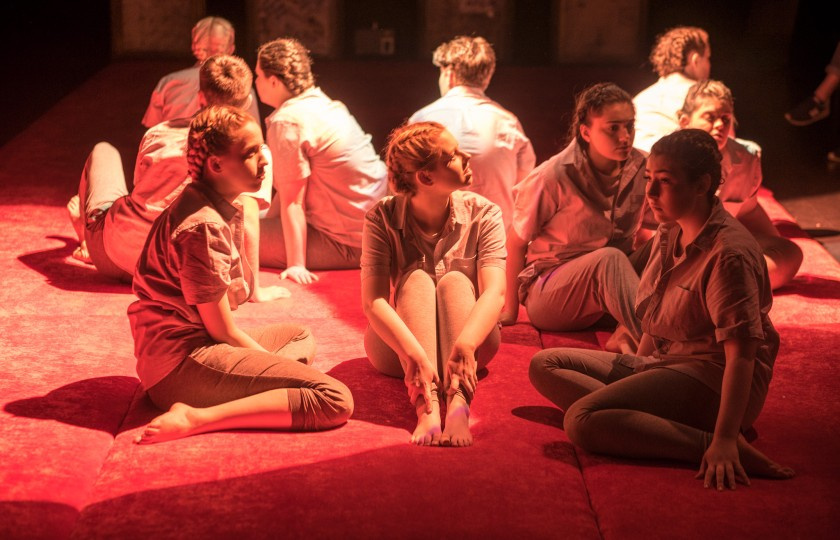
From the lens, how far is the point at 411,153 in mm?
3217

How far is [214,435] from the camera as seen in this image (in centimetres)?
298

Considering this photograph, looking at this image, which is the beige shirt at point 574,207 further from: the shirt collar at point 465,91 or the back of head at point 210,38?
the back of head at point 210,38

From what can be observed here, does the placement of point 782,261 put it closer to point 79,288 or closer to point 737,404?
point 737,404

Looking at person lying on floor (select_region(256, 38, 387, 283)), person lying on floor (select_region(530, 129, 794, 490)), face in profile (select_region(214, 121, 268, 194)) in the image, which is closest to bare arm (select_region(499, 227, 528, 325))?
person lying on floor (select_region(256, 38, 387, 283))

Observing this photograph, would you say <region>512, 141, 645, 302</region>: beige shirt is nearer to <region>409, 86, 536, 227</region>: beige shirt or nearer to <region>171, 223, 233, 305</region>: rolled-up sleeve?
<region>409, 86, 536, 227</region>: beige shirt

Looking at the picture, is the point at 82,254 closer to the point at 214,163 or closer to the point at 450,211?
the point at 214,163

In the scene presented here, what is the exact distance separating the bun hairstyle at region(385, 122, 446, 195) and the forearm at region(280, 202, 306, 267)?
1442mm

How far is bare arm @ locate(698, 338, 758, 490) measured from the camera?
8.71ft

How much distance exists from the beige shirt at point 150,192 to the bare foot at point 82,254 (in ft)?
1.50

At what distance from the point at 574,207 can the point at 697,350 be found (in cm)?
119

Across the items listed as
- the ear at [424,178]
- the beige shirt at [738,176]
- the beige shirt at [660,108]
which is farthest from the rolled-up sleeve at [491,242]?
the beige shirt at [660,108]

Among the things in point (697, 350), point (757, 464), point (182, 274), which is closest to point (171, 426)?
point (182, 274)

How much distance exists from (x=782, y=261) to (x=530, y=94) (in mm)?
3419

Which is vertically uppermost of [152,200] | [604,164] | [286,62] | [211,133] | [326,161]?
[286,62]
